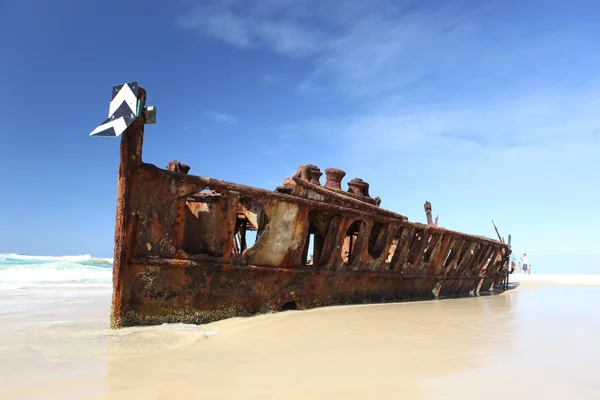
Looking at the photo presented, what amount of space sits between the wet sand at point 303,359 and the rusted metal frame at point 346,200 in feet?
5.70

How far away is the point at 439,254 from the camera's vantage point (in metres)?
9.17

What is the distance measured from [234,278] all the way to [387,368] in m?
2.61

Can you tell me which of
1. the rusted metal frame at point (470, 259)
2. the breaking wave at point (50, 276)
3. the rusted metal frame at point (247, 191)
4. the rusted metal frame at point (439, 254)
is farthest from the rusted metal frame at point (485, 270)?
the breaking wave at point (50, 276)

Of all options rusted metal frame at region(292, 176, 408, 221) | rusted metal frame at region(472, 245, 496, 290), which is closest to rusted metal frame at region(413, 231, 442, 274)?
rusted metal frame at region(292, 176, 408, 221)

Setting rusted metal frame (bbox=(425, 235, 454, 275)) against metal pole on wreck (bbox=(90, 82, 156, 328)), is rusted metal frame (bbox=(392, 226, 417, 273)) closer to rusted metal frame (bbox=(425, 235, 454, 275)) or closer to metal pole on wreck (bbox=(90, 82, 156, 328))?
rusted metal frame (bbox=(425, 235, 454, 275))

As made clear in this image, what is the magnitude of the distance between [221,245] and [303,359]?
87.6 inches

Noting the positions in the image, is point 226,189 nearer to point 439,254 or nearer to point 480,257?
point 439,254

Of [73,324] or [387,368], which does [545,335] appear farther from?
[73,324]

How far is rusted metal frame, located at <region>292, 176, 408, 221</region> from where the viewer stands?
20.2ft

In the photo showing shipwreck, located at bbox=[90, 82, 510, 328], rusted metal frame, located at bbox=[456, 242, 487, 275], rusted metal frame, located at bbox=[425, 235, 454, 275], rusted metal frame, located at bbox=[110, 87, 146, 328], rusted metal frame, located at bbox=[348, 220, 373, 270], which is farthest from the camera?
rusted metal frame, located at bbox=[456, 242, 487, 275]

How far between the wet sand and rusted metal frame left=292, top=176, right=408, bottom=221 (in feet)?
5.70

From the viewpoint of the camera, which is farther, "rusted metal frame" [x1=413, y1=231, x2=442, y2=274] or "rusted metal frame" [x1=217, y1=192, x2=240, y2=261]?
"rusted metal frame" [x1=413, y1=231, x2=442, y2=274]

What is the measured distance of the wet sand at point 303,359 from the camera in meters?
2.63

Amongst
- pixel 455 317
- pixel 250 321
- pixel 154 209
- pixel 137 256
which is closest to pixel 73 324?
pixel 137 256
